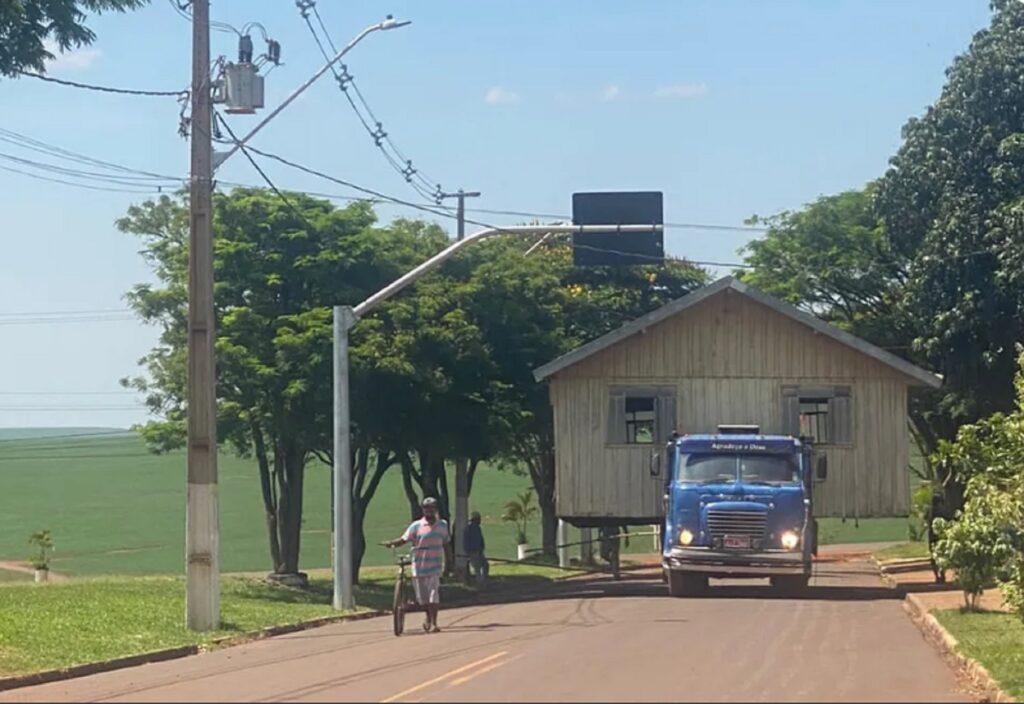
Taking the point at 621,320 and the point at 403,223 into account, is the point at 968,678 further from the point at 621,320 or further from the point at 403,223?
the point at 621,320

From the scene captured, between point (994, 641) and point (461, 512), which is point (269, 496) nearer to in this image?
point (461, 512)

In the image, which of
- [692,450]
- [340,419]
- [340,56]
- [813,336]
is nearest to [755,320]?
[813,336]

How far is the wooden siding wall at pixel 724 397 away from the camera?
3788 cm

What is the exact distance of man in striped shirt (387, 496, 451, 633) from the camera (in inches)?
878

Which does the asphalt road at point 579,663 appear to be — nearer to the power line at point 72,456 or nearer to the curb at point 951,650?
the curb at point 951,650

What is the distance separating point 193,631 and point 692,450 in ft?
33.7

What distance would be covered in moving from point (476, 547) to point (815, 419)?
8.76 m

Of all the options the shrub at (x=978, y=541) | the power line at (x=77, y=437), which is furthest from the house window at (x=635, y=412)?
the power line at (x=77, y=437)

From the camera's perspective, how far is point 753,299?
1505 inches

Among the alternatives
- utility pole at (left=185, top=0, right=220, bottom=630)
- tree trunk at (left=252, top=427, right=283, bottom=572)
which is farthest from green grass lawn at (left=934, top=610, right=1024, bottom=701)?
tree trunk at (left=252, top=427, right=283, bottom=572)

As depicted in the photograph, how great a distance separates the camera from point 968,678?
641 inches

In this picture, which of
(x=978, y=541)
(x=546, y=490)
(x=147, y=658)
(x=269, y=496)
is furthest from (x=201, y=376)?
(x=546, y=490)

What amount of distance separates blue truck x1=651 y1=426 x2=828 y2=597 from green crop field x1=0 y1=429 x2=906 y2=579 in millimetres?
22152

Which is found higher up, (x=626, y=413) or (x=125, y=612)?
(x=626, y=413)
